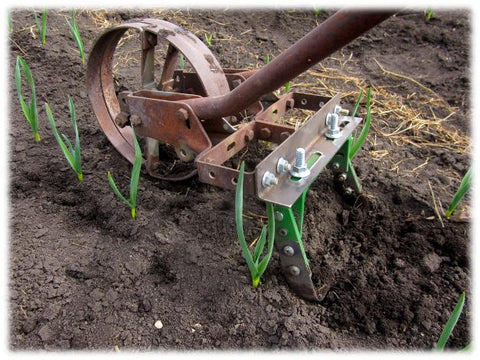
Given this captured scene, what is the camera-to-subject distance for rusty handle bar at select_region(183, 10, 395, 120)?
42.7 inches

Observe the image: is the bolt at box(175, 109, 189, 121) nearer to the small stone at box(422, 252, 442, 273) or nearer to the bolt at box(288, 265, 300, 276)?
the bolt at box(288, 265, 300, 276)

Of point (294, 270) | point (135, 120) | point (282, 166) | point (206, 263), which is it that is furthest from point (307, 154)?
point (135, 120)

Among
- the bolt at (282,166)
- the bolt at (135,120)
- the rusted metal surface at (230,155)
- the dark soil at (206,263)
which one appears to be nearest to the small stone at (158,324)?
the dark soil at (206,263)

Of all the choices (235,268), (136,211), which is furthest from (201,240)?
(136,211)

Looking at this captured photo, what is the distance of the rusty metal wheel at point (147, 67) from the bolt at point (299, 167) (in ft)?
1.58

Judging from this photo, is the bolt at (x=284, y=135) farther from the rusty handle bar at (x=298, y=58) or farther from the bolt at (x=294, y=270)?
the bolt at (x=294, y=270)

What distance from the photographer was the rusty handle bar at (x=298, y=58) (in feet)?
3.56

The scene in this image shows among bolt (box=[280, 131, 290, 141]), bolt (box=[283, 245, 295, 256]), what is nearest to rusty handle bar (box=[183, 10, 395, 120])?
bolt (box=[280, 131, 290, 141])

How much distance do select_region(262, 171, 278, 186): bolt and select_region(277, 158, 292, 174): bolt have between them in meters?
0.06

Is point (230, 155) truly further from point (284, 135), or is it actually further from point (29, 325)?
point (29, 325)

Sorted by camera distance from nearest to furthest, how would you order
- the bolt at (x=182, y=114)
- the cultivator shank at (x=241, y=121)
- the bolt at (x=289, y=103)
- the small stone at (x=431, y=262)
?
the cultivator shank at (x=241, y=121), the bolt at (x=182, y=114), the small stone at (x=431, y=262), the bolt at (x=289, y=103)

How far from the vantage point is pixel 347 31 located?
1.10 m

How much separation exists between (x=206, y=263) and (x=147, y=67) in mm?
976

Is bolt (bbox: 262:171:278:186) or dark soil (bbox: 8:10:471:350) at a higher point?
bolt (bbox: 262:171:278:186)
